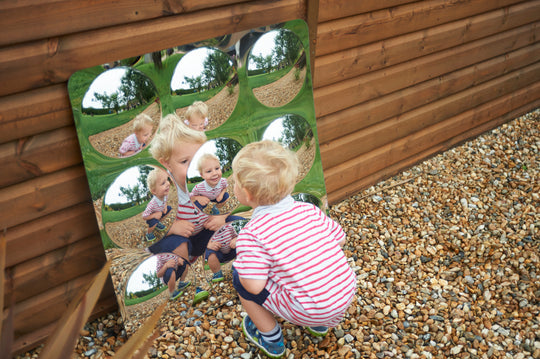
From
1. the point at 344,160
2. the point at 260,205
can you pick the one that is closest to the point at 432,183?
the point at 344,160

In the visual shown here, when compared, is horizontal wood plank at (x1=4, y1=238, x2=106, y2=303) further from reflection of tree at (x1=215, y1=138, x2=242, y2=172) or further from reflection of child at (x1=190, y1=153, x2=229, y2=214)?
reflection of tree at (x1=215, y1=138, x2=242, y2=172)

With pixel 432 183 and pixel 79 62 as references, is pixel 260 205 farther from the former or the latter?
pixel 432 183

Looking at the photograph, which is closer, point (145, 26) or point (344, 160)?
point (145, 26)

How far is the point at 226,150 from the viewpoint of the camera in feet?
7.14

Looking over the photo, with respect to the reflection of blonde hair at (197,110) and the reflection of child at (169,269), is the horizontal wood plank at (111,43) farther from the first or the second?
the reflection of child at (169,269)

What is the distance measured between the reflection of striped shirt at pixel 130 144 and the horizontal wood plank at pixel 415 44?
111cm

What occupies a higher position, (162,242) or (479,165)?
(162,242)

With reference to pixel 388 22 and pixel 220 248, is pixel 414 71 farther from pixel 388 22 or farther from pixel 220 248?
pixel 220 248

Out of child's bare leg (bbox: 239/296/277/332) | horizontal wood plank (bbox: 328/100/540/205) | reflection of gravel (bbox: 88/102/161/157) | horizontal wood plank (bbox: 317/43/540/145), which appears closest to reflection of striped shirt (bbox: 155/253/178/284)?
child's bare leg (bbox: 239/296/277/332)

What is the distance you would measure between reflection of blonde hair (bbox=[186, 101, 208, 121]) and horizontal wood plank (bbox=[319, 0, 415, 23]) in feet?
2.78

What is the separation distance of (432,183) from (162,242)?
208 cm

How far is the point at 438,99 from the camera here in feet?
11.0

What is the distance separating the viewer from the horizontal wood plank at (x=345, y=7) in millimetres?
2381

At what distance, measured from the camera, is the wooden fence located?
5.67ft
